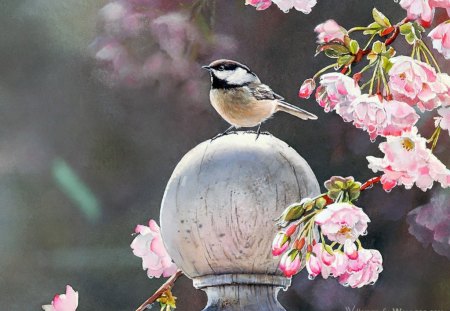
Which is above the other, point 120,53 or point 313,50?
point 120,53

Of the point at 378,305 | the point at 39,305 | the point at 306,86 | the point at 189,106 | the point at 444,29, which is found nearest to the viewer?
the point at 444,29

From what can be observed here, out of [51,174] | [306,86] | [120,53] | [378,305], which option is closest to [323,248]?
[306,86]

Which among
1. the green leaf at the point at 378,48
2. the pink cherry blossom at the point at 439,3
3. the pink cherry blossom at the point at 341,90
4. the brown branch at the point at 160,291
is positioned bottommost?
the brown branch at the point at 160,291

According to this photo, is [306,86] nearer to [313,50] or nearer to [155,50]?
[313,50]

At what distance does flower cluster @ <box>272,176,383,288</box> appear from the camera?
127 centimetres

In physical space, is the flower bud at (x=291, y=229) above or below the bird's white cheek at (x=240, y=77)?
below

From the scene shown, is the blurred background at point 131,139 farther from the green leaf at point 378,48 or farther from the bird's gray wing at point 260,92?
the green leaf at point 378,48

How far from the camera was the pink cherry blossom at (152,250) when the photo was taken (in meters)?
1.81

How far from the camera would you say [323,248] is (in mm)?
1320

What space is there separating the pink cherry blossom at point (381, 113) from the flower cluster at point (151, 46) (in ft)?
5.54

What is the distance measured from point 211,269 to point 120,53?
185 centimetres

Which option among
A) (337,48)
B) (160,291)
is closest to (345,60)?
(337,48)

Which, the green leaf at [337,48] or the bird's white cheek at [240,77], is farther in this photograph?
the bird's white cheek at [240,77]

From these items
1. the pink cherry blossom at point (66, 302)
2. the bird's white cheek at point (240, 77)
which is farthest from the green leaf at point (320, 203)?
the pink cherry blossom at point (66, 302)
